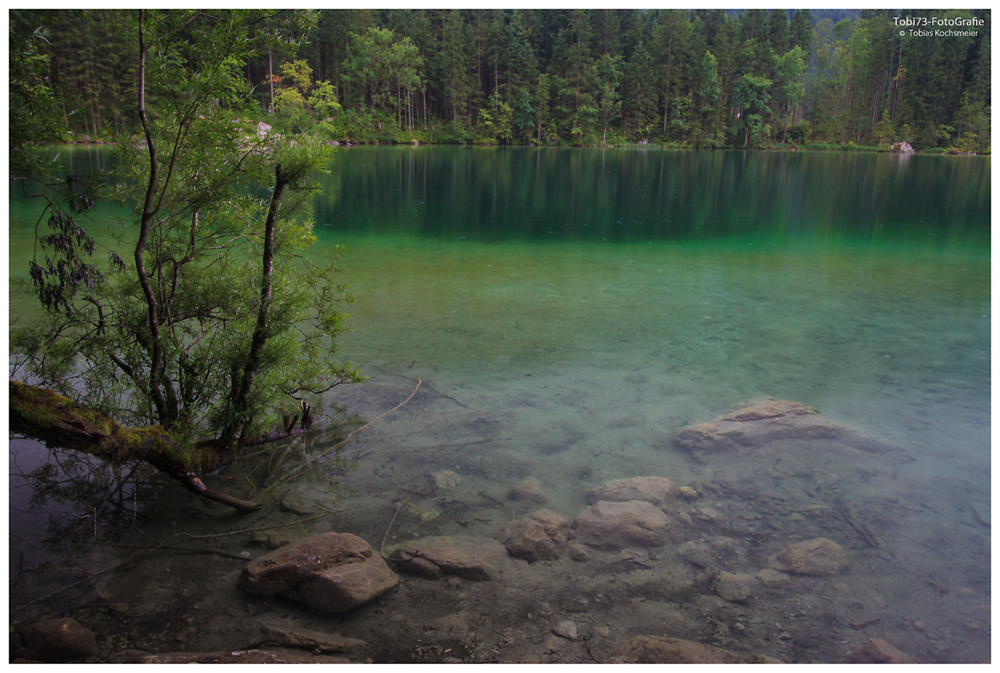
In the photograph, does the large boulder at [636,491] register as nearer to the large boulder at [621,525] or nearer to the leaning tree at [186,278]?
the large boulder at [621,525]

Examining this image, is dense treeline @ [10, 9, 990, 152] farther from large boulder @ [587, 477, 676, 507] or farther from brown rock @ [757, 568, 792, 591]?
brown rock @ [757, 568, 792, 591]

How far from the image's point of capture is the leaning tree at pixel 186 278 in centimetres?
409

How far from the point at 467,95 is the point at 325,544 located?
74.0 meters

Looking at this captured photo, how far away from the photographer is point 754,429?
6.04 m

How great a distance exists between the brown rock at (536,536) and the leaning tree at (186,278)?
1989 mm

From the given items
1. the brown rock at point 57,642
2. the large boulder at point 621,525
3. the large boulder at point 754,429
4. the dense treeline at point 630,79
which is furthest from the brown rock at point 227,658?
the dense treeline at point 630,79

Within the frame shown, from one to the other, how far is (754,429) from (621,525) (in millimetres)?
2159

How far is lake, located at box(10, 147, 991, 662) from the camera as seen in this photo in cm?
378

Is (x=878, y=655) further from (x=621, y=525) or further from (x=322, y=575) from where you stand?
(x=322, y=575)

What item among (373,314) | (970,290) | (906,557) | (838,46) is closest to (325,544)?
(906,557)

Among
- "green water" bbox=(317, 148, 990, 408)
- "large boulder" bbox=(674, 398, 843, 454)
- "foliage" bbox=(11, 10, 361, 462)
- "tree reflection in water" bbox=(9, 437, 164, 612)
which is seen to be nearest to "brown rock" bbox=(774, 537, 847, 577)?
"large boulder" bbox=(674, 398, 843, 454)

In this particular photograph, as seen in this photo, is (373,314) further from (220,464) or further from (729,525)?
(729,525)

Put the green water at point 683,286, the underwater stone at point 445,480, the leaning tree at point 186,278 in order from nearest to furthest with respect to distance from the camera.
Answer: the leaning tree at point 186,278 < the underwater stone at point 445,480 < the green water at point 683,286

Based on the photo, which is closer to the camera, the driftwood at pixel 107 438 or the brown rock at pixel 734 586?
the driftwood at pixel 107 438
